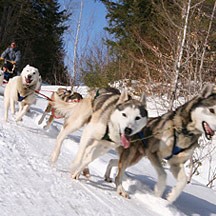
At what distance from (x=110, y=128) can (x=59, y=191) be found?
0.88 metres

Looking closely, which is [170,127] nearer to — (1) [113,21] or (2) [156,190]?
(2) [156,190]

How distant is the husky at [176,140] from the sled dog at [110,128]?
250 millimetres

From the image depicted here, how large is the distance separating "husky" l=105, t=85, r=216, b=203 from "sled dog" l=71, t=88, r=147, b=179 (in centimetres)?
25

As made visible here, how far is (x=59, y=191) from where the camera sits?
10.3 ft

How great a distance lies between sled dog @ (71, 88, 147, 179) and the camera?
3598 mm

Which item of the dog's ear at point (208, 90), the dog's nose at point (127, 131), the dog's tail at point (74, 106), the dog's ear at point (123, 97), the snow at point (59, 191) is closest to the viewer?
the snow at point (59, 191)

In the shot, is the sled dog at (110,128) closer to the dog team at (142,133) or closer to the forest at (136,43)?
the dog team at (142,133)

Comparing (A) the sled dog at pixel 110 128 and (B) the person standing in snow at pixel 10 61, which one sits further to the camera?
(B) the person standing in snow at pixel 10 61

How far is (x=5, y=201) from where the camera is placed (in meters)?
2.49

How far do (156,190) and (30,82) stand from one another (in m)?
3.66

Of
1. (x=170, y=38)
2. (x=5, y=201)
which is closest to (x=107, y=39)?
(x=170, y=38)

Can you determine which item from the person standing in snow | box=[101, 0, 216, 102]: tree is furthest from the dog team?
the person standing in snow

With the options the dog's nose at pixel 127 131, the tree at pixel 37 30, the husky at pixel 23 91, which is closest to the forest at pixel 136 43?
the tree at pixel 37 30

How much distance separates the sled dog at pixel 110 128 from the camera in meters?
3.60
